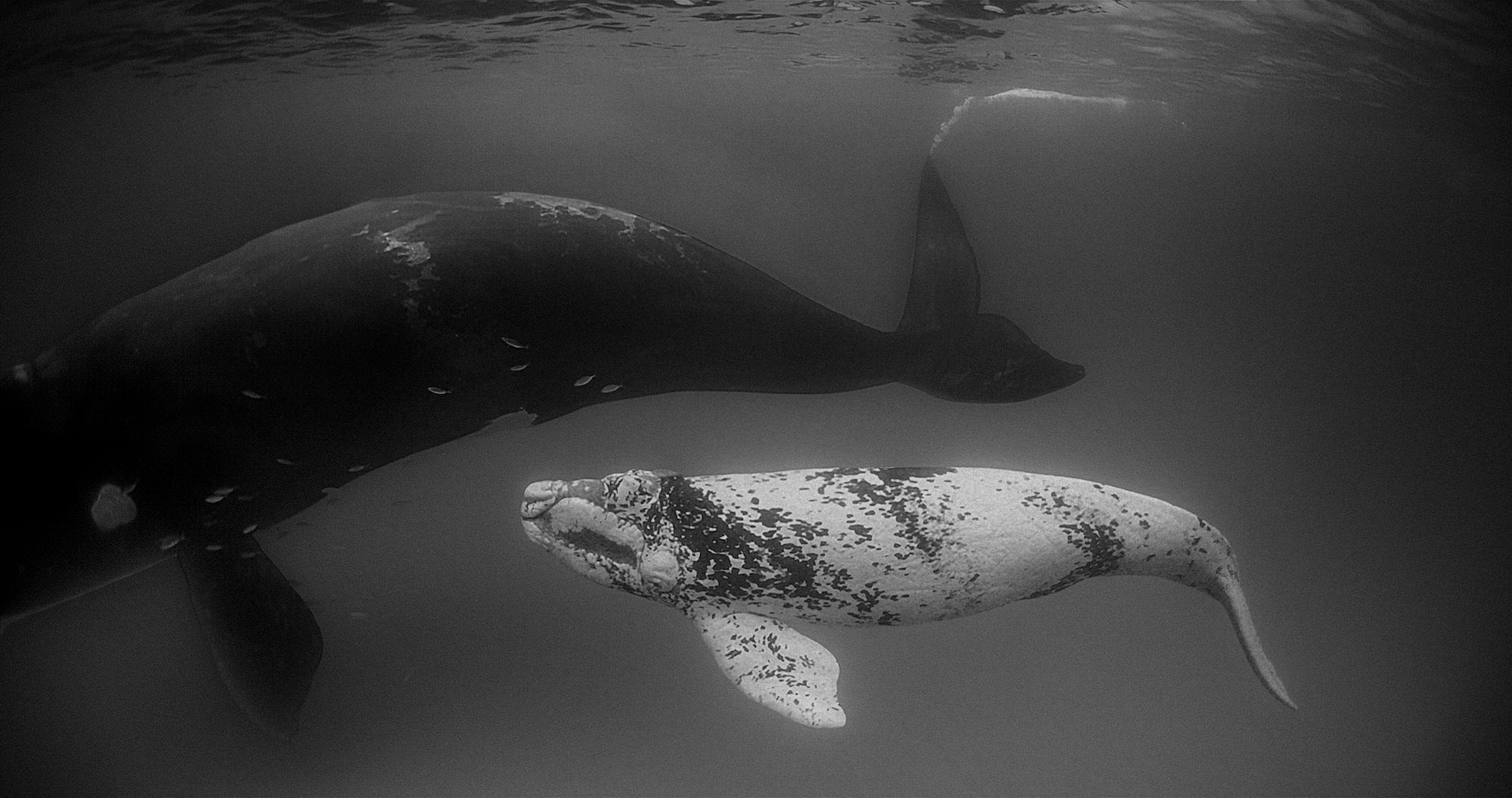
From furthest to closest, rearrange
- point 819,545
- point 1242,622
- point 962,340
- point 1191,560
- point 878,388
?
point 878,388 → point 962,340 → point 1242,622 → point 1191,560 → point 819,545

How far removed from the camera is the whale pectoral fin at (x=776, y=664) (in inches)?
122

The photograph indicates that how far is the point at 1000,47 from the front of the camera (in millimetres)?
7508

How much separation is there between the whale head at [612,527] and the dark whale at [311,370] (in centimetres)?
68

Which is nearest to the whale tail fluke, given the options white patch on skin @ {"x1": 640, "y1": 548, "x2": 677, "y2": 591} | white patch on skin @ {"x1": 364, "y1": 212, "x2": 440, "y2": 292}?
white patch on skin @ {"x1": 640, "y1": 548, "x2": 677, "y2": 591}

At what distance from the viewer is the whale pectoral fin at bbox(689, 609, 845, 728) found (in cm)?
310

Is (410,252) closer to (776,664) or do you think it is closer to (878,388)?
(776,664)

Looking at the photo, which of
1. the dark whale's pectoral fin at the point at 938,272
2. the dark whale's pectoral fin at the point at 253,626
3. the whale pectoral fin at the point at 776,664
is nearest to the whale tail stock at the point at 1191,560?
the whale pectoral fin at the point at 776,664

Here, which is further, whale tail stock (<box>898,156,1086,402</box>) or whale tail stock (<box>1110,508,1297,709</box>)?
whale tail stock (<box>898,156,1086,402</box>)

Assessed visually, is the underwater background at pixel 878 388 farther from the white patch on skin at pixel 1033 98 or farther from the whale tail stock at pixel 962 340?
the whale tail stock at pixel 962 340

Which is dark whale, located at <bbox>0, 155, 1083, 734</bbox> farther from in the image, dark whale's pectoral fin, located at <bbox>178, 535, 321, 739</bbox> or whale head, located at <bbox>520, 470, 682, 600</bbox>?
whale head, located at <bbox>520, 470, 682, 600</bbox>

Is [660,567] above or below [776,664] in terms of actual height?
above

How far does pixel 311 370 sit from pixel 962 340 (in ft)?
11.9

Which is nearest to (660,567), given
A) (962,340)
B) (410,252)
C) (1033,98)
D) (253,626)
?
(410,252)

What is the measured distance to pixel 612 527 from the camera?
11.0ft
